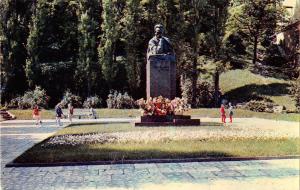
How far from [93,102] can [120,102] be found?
2.48 m

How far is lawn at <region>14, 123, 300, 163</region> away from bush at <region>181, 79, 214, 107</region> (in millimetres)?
25954

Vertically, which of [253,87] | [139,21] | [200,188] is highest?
[139,21]

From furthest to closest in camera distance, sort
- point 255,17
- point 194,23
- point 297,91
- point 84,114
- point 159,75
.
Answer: point 255,17 → point 194,23 → point 84,114 → point 297,91 → point 159,75

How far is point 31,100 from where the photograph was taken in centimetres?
4234

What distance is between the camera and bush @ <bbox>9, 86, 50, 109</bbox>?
42375mm

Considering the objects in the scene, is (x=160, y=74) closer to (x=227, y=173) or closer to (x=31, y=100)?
(x=227, y=173)

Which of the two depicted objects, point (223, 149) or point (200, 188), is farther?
point (223, 149)

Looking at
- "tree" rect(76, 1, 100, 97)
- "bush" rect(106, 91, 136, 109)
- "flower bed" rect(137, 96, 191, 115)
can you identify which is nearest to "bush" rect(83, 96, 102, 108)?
"bush" rect(106, 91, 136, 109)

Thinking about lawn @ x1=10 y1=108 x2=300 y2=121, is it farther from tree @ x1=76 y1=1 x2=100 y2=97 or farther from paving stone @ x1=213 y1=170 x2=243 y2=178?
paving stone @ x1=213 y1=170 x2=243 y2=178

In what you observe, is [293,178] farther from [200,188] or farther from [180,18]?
[180,18]

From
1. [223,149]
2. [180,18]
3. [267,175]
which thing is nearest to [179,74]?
[180,18]

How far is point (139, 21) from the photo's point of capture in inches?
1805

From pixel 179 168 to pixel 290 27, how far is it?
162 ft

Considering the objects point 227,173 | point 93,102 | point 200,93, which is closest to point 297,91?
point 200,93
